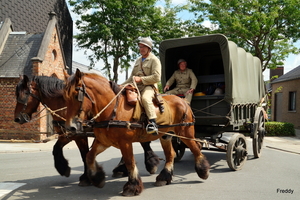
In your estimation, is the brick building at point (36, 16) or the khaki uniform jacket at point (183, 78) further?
the brick building at point (36, 16)

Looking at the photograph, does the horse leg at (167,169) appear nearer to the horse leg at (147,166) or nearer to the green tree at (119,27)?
the horse leg at (147,166)

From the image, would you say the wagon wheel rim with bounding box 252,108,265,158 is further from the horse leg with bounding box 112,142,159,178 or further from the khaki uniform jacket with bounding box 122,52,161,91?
the khaki uniform jacket with bounding box 122,52,161,91

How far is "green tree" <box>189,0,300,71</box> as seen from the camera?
54.1 ft

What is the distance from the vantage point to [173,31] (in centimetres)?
2172

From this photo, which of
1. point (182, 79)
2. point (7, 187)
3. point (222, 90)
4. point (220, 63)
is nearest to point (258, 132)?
point (222, 90)

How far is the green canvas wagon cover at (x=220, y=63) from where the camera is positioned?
7.08 meters

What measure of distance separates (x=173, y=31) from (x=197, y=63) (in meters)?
13.2

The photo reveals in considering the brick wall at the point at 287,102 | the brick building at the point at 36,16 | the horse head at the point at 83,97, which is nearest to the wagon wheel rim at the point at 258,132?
the horse head at the point at 83,97

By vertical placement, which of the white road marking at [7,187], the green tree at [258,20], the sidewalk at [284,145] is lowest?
the sidewalk at [284,145]

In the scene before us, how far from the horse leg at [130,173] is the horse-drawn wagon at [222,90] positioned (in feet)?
8.26

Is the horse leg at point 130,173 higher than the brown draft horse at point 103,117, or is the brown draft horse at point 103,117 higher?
the brown draft horse at point 103,117


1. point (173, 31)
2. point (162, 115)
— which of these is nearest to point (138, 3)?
point (173, 31)

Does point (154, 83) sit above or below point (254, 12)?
below

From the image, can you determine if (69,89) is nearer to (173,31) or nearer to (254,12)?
(254,12)
